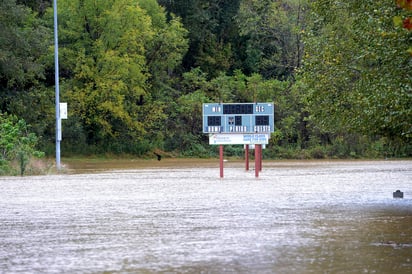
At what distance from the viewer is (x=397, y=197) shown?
25.5 metres

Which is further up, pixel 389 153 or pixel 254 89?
pixel 254 89

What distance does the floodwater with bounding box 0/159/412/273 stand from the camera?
12922 mm

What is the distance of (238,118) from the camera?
39375 millimetres

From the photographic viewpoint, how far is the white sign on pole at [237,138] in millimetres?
38938

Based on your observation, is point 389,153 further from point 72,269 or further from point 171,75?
point 72,269

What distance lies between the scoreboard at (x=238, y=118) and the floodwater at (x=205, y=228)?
730cm

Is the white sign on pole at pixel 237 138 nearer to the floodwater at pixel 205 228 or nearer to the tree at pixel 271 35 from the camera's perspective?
the floodwater at pixel 205 228

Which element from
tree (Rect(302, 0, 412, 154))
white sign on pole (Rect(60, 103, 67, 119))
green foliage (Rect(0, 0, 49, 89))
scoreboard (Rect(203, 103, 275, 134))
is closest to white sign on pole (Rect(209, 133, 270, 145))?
scoreboard (Rect(203, 103, 275, 134))

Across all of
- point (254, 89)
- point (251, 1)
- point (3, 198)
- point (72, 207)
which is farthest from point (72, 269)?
point (251, 1)

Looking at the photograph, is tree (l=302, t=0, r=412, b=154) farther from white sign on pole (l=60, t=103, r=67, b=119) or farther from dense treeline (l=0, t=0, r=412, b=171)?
white sign on pole (l=60, t=103, r=67, b=119)

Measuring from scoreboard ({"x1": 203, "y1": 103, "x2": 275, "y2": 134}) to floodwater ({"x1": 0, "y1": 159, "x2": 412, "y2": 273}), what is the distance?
23.9 ft

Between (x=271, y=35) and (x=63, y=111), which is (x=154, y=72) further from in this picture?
(x=63, y=111)

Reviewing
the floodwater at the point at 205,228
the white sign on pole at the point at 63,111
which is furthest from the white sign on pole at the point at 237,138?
the white sign on pole at the point at 63,111

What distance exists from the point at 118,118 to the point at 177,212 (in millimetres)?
46873
